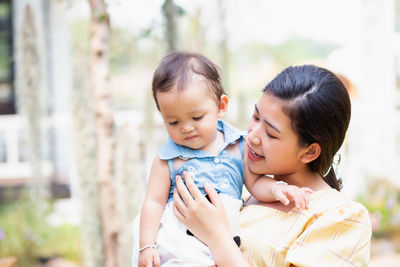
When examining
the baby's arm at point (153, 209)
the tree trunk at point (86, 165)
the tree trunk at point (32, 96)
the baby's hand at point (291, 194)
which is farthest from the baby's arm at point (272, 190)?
the tree trunk at point (32, 96)

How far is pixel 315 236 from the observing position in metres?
1.25

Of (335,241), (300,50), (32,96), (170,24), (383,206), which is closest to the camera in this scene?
(335,241)

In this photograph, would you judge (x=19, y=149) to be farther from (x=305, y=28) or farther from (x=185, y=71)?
(x=185, y=71)

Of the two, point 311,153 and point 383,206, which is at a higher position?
point 311,153

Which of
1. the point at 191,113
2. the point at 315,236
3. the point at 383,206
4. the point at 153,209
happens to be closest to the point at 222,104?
the point at 191,113

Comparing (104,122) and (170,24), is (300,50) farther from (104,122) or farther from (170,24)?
(104,122)

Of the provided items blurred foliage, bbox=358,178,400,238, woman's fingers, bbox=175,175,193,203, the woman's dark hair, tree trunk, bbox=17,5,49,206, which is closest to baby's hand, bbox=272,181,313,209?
the woman's dark hair

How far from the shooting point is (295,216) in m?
1.32

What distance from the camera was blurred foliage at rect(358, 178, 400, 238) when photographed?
4.45m

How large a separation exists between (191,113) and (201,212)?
0.30m

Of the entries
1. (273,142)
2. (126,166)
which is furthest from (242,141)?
(126,166)

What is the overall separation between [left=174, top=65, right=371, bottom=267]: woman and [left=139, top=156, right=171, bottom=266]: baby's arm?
0.06 m

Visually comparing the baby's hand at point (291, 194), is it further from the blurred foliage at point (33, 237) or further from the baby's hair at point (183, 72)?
the blurred foliage at point (33, 237)

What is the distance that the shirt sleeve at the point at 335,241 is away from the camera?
4.00 ft
